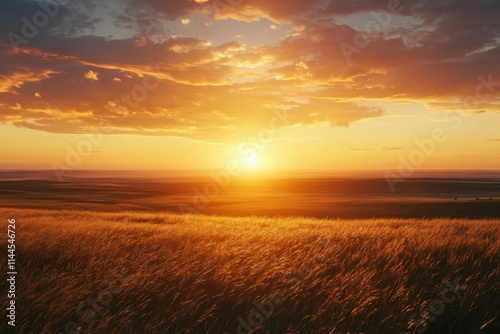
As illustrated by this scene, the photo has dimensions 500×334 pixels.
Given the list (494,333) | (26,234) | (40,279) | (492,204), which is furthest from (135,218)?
(492,204)

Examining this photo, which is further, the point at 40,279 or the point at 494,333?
the point at 40,279

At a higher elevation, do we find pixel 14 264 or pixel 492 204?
pixel 492 204

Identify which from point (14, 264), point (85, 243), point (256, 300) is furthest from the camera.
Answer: point (85, 243)

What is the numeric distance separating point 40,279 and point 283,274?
382 centimetres

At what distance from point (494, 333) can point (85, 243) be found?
8142mm

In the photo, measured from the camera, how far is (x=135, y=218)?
22859 millimetres

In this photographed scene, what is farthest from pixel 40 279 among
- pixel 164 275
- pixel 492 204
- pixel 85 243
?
pixel 492 204

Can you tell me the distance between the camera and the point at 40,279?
5703 millimetres

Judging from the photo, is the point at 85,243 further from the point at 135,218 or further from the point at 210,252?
the point at 135,218

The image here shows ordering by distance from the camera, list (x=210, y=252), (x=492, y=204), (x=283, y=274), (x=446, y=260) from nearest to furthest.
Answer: (x=283, y=274) < (x=446, y=260) < (x=210, y=252) < (x=492, y=204)

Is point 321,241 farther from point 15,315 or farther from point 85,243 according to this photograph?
point 15,315

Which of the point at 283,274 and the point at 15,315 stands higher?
the point at 283,274

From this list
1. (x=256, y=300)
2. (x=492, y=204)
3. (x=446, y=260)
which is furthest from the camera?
(x=492, y=204)

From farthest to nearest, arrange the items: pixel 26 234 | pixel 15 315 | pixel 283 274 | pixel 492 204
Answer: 1. pixel 492 204
2. pixel 26 234
3. pixel 283 274
4. pixel 15 315
